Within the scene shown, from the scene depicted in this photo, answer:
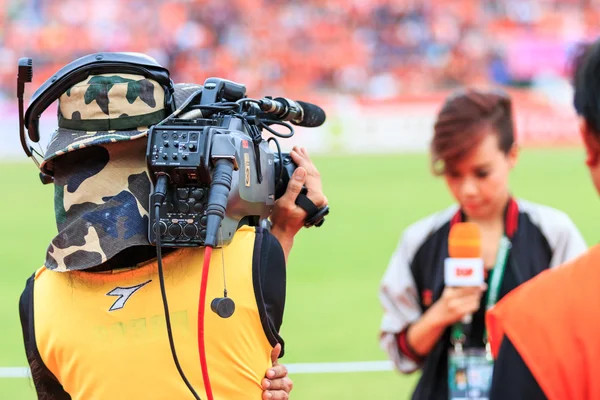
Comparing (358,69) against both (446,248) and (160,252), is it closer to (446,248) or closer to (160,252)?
(446,248)

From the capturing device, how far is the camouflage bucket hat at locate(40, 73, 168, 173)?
66.6 inches

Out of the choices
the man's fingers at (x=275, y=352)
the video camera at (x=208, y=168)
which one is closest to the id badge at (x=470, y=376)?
the man's fingers at (x=275, y=352)

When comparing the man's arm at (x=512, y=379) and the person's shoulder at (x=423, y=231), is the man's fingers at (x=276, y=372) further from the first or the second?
the person's shoulder at (x=423, y=231)

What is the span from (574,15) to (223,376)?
87.8ft

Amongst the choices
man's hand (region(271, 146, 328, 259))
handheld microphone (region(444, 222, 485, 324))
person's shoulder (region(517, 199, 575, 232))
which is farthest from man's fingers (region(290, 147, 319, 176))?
person's shoulder (region(517, 199, 575, 232))

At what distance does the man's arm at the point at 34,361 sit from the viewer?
70.7 inches

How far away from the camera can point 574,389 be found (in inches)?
44.3

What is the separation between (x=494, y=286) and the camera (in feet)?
8.79

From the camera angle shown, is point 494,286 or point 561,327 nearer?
point 561,327

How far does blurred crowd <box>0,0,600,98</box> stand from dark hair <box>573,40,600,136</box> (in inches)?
861

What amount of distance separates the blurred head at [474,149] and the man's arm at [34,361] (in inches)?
59.2

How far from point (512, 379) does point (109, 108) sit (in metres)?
0.94

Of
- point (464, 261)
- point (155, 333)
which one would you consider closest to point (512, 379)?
point (155, 333)

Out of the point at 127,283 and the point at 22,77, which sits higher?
the point at 22,77
